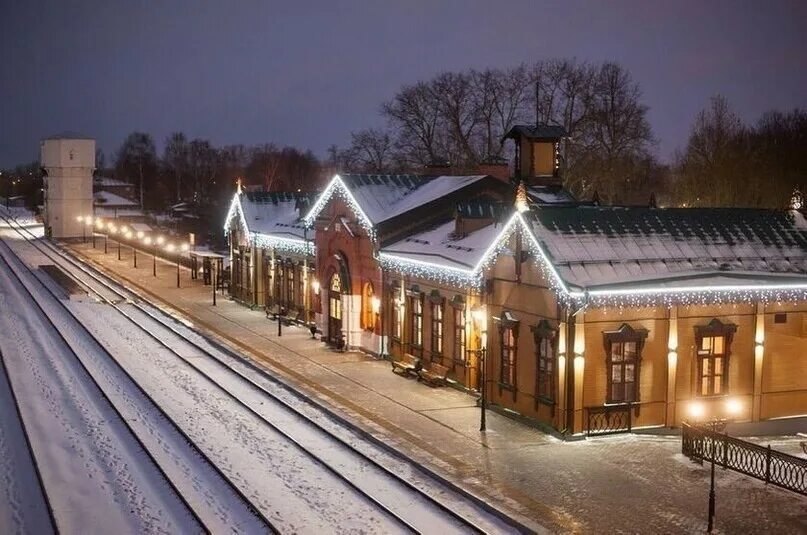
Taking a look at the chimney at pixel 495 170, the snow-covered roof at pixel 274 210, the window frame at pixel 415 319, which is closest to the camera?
the window frame at pixel 415 319

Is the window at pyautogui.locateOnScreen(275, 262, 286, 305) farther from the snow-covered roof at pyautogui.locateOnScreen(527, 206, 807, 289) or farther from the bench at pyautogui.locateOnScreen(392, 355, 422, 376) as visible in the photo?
the snow-covered roof at pyautogui.locateOnScreen(527, 206, 807, 289)

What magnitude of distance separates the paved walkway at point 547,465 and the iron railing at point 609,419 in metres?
0.37

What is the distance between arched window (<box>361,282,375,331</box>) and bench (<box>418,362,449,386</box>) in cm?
497

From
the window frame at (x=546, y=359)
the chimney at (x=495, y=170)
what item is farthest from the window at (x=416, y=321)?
the chimney at (x=495, y=170)

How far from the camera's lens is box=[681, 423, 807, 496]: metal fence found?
62.2 ft

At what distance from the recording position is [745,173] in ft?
193

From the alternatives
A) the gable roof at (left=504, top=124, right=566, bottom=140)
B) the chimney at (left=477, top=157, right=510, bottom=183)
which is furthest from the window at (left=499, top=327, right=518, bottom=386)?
the gable roof at (left=504, top=124, right=566, bottom=140)

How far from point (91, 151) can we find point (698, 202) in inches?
3031

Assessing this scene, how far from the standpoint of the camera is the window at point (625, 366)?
2362 cm

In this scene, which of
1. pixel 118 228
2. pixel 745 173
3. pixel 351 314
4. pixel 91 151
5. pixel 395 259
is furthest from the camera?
pixel 91 151

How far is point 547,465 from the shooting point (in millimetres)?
21016

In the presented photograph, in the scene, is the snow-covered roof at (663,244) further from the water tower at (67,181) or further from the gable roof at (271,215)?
the water tower at (67,181)

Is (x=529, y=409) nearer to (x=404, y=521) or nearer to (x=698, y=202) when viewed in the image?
(x=404, y=521)

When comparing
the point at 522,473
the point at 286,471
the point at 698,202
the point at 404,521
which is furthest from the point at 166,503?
the point at 698,202
